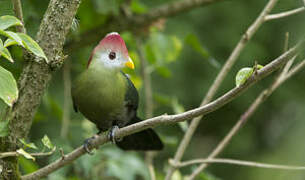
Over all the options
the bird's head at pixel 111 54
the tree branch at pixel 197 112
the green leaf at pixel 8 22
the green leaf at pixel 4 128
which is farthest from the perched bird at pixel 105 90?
the green leaf at pixel 8 22

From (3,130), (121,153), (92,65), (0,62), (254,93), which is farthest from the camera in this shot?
(254,93)

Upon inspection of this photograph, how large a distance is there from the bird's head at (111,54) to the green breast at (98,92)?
0.04 meters

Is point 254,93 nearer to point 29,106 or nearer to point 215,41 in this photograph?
point 215,41

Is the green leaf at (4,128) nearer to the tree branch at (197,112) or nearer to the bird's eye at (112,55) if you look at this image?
the tree branch at (197,112)

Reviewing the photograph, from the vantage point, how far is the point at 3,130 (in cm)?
121

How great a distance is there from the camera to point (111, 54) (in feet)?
5.61

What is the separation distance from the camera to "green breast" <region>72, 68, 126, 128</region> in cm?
183

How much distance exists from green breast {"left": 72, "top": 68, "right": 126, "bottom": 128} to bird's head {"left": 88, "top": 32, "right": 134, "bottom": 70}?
1.8 inches

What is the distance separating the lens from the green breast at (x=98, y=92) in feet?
6.00

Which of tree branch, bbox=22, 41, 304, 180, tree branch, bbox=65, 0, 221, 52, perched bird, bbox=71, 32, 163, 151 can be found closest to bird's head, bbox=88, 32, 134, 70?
perched bird, bbox=71, 32, 163, 151

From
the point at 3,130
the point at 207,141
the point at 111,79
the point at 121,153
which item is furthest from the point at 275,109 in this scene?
the point at 3,130

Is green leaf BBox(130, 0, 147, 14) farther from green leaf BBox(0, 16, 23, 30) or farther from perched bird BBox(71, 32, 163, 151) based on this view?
green leaf BBox(0, 16, 23, 30)

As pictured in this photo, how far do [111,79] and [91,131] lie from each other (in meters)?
0.70

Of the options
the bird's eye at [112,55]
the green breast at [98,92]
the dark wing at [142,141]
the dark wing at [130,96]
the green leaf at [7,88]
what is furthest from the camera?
the dark wing at [142,141]
